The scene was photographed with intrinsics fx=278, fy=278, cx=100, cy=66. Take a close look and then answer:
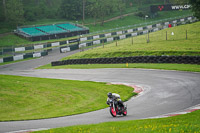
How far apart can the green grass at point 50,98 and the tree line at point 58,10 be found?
55.1 m

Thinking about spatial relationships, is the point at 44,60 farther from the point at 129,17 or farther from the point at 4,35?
the point at 129,17

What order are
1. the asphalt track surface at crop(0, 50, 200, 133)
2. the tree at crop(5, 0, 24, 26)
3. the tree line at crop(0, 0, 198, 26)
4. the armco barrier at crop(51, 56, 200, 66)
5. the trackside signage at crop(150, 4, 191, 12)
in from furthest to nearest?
the tree line at crop(0, 0, 198, 26), the tree at crop(5, 0, 24, 26), the trackside signage at crop(150, 4, 191, 12), the armco barrier at crop(51, 56, 200, 66), the asphalt track surface at crop(0, 50, 200, 133)

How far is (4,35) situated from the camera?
225 ft

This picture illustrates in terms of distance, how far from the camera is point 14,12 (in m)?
72.6

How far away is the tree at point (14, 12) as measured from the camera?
72.4 metres

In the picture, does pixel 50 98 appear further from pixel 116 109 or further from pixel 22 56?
pixel 22 56

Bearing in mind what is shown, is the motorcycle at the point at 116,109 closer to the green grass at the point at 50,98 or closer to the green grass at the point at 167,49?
the green grass at the point at 50,98

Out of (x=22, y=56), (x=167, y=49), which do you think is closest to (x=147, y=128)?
(x=167, y=49)

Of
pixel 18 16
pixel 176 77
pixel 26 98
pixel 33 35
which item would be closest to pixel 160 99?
pixel 176 77

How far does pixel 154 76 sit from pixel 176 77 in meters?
2.25

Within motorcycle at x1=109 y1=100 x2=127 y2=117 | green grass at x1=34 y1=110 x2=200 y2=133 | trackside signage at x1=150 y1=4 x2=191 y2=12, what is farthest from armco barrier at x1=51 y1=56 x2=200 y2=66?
trackside signage at x1=150 y1=4 x2=191 y2=12

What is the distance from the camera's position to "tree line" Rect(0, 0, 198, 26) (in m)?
73.9

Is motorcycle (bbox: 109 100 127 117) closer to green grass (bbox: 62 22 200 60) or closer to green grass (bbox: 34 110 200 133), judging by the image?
green grass (bbox: 34 110 200 133)

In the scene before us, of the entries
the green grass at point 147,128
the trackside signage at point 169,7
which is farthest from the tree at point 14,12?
the green grass at point 147,128
